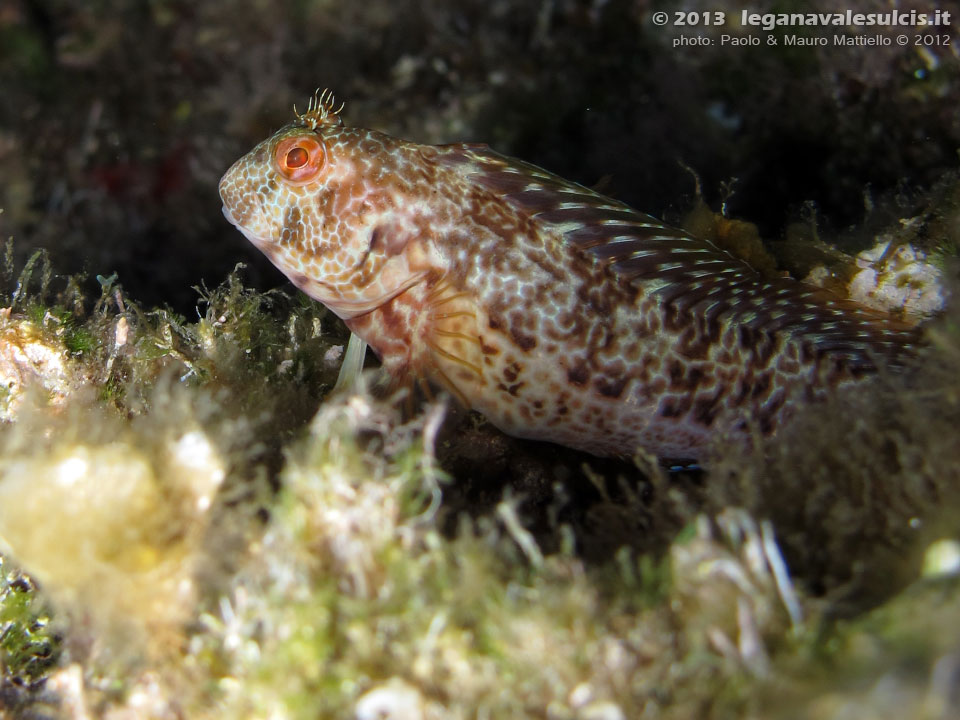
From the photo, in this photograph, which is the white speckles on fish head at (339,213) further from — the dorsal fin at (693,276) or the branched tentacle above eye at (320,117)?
the dorsal fin at (693,276)

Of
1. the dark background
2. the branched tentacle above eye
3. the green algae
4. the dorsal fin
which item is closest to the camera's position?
the green algae

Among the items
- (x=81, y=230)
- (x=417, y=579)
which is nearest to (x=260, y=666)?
(x=417, y=579)

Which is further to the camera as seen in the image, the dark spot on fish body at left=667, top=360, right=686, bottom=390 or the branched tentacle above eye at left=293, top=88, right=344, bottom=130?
the branched tentacle above eye at left=293, top=88, right=344, bottom=130

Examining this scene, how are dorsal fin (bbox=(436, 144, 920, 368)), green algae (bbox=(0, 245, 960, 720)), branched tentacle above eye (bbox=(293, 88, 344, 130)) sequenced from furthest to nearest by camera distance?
branched tentacle above eye (bbox=(293, 88, 344, 130)), dorsal fin (bbox=(436, 144, 920, 368)), green algae (bbox=(0, 245, 960, 720))

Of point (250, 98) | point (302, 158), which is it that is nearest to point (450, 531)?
point (302, 158)

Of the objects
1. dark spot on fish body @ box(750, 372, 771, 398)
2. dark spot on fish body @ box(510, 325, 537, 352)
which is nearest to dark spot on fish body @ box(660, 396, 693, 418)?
dark spot on fish body @ box(750, 372, 771, 398)

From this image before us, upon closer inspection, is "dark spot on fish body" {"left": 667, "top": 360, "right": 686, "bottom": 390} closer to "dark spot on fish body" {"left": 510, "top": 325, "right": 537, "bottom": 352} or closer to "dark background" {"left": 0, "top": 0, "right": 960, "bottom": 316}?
"dark spot on fish body" {"left": 510, "top": 325, "right": 537, "bottom": 352}

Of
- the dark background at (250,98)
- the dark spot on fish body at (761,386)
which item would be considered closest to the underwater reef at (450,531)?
the dark spot on fish body at (761,386)
